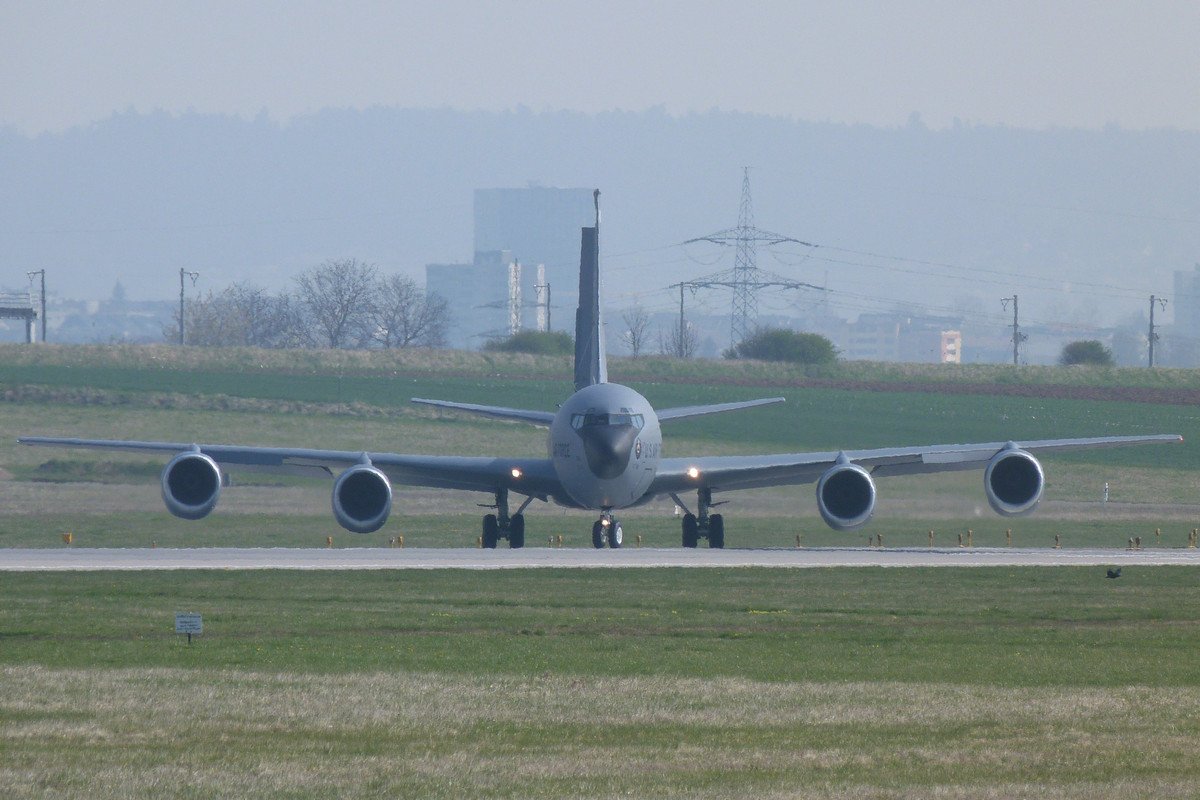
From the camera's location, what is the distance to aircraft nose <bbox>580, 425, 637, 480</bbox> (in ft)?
144

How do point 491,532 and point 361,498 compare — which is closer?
point 361,498

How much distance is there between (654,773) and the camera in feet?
51.6

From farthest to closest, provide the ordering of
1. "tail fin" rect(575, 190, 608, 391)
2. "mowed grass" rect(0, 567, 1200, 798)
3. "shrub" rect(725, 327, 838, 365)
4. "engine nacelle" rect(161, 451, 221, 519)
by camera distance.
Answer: "shrub" rect(725, 327, 838, 365) < "tail fin" rect(575, 190, 608, 391) < "engine nacelle" rect(161, 451, 221, 519) < "mowed grass" rect(0, 567, 1200, 798)

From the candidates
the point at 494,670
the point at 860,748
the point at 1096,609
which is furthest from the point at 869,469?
the point at 860,748

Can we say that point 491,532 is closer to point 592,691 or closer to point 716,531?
point 716,531

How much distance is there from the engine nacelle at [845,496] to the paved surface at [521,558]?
874 mm

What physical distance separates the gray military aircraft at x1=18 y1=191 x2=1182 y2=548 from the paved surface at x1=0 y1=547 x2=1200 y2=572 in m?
1.26

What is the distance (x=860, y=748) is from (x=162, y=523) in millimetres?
42203

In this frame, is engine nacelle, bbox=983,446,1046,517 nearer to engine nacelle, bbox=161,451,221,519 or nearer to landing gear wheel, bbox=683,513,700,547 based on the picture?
landing gear wheel, bbox=683,513,700,547

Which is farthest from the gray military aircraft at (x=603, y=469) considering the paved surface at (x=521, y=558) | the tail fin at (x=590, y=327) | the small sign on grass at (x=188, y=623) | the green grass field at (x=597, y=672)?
the small sign on grass at (x=188, y=623)

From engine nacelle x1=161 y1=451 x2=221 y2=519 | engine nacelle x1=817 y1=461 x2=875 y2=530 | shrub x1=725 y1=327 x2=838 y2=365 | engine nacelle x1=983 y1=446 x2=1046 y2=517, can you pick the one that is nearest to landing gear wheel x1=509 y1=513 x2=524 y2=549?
engine nacelle x1=161 y1=451 x2=221 y2=519

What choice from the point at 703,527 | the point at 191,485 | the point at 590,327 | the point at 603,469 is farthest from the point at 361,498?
the point at 703,527

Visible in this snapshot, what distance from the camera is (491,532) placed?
4772 centimetres

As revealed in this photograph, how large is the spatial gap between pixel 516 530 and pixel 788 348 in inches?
3095
